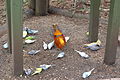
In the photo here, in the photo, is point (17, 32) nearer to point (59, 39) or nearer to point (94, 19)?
point (59, 39)

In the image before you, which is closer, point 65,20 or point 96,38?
point 96,38

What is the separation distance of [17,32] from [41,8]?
1624mm

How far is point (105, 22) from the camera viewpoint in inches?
132

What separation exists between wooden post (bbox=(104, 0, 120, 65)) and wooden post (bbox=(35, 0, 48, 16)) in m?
1.47

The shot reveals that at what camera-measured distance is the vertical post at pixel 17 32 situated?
1824 millimetres

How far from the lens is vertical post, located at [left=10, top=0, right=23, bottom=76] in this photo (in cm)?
182

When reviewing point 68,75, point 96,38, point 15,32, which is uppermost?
point 15,32

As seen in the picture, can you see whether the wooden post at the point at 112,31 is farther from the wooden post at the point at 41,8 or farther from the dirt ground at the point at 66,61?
the wooden post at the point at 41,8

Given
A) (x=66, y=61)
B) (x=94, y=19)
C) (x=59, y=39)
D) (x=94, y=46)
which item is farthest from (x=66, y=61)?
(x=94, y=19)

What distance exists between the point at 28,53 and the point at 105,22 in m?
1.34

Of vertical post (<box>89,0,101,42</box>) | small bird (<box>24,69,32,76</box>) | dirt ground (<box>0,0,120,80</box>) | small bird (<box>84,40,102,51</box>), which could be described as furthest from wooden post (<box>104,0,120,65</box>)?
small bird (<box>24,69,32,76</box>)

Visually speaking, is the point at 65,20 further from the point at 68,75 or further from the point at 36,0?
the point at 68,75

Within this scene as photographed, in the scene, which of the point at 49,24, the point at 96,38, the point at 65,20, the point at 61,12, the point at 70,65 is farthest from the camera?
the point at 61,12

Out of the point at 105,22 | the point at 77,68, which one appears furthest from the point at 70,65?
the point at 105,22
